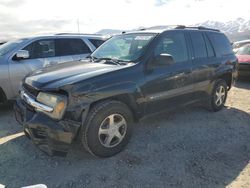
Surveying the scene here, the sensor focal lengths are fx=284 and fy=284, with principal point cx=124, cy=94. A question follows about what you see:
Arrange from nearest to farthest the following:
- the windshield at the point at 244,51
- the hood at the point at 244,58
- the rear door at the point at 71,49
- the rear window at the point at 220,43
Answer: the rear window at the point at 220,43 → the rear door at the point at 71,49 → the hood at the point at 244,58 → the windshield at the point at 244,51

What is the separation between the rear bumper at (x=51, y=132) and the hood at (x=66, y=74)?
0.42 m

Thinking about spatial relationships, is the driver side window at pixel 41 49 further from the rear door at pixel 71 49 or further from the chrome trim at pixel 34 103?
the chrome trim at pixel 34 103

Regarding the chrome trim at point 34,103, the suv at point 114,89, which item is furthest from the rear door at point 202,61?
the chrome trim at point 34,103

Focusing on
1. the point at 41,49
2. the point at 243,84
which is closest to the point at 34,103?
the point at 41,49

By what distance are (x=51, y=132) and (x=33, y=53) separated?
3.51 m

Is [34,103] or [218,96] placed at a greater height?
[34,103]

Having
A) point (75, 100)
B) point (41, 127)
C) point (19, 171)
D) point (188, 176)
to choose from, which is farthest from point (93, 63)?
point (188, 176)

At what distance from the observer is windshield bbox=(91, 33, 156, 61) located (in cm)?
443

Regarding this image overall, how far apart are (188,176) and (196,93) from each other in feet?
7.04

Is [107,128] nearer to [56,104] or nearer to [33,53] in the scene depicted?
[56,104]

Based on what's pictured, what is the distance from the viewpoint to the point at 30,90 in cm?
402

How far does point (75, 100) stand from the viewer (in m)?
3.46

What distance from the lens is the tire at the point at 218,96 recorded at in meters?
5.89

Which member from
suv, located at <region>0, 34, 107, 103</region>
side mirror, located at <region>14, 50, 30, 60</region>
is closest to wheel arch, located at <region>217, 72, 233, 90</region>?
suv, located at <region>0, 34, 107, 103</region>
